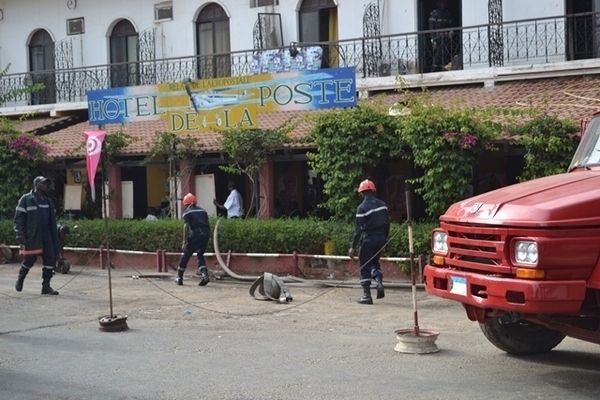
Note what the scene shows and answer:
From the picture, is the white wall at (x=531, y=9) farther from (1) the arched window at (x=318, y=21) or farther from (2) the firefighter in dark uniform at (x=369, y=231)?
(2) the firefighter in dark uniform at (x=369, y=231)

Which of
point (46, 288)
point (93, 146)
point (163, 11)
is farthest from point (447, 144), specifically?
point (163, 11)

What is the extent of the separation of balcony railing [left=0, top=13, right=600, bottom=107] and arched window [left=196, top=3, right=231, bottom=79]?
31 millimetres

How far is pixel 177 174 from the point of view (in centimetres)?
2291

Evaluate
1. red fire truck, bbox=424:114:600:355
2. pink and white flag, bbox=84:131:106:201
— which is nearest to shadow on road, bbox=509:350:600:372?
red fire truck, bbox=424:114:600:355

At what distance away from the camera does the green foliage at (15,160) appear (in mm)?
23547

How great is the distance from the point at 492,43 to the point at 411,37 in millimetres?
2043

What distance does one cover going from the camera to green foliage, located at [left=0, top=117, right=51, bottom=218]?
77.3 ft

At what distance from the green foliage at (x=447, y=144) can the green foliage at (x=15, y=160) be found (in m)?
10.0

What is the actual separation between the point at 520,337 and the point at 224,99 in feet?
38.0

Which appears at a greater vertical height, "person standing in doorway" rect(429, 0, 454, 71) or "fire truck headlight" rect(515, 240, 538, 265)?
"person standing in doorway" rect(429, 0, 454, 71)

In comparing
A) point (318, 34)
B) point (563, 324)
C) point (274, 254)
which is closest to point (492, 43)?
point (318, 34)

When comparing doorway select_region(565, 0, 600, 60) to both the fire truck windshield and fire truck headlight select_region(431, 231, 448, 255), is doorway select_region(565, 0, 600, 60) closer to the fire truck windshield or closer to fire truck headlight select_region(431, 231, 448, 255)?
the fire truck windshield

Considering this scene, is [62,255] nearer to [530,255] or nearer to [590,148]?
[590,148]

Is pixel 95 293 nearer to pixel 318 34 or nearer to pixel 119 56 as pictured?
pixel 318 34
